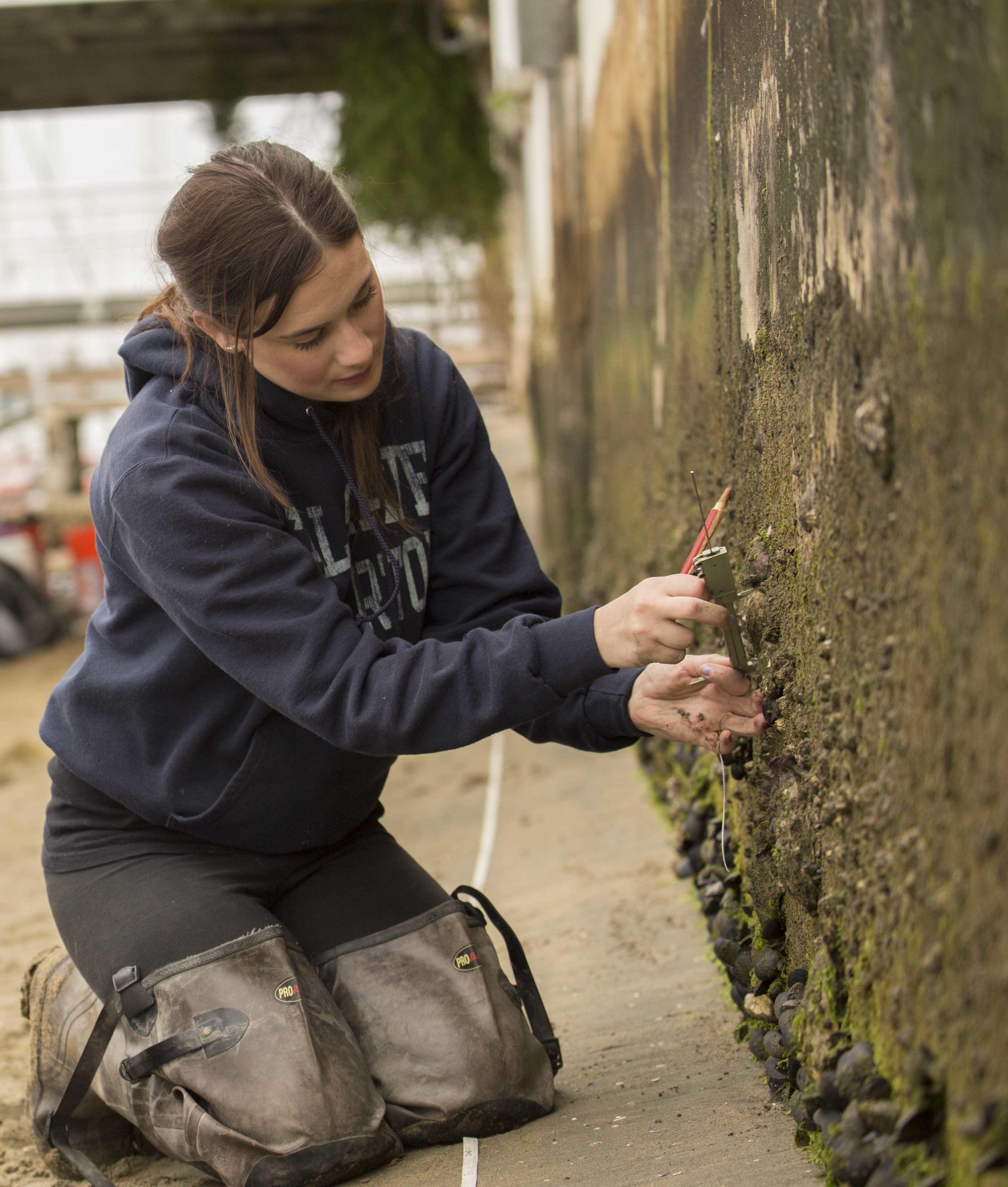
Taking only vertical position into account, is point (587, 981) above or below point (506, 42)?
below

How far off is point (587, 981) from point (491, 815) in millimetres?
1380

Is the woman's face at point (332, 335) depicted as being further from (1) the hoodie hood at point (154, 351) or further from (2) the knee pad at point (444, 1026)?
(2) the knee pad at point (444, 1026)

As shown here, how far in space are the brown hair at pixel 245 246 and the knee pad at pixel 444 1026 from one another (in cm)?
75

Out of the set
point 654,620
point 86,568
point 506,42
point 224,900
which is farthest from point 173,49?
point 654,620

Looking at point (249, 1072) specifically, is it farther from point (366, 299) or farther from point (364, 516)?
point (366, 299)

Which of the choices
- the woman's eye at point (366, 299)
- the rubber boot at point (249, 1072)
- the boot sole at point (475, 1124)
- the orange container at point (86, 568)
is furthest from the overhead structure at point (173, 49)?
the boot sole at point (475, 1124)

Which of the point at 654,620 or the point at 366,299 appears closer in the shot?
the point at 654,620

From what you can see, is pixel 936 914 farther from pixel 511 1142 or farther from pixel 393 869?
pixel 393 869

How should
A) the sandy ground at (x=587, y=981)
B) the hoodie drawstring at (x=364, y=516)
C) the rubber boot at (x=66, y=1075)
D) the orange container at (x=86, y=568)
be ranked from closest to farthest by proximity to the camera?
the sandy ground at (x=587, y=981)
the hoodie drawstring at (x=364, y=516)
the rubber boot at (x=66, y=1075)
the orange container at (x=86, y=568)

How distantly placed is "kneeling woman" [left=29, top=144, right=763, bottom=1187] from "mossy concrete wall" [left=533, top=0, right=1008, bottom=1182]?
214mm

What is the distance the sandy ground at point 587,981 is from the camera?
5.94 feet

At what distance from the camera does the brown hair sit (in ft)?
6.08

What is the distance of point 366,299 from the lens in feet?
6.37

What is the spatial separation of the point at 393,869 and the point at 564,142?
14.7 feet
